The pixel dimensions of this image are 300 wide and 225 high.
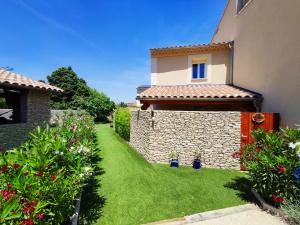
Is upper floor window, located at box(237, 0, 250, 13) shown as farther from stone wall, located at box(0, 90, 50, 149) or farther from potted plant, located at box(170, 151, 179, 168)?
stone wall, located at box(0, 90, 50, 149)

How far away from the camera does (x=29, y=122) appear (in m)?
14.1

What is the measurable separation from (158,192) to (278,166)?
440 cm

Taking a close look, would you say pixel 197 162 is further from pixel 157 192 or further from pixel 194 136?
pixel 157 192

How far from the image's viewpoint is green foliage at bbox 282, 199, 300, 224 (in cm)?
534

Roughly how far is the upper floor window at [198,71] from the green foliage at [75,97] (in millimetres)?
25938

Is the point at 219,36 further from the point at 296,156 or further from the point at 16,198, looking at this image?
the point at 16,198

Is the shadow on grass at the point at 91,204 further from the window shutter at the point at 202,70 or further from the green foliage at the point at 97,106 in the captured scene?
the green foliage at the point at 97,106

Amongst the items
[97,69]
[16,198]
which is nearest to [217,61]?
[16,198]

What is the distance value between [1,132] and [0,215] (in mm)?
11082

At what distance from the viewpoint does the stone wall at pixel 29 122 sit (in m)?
12.1

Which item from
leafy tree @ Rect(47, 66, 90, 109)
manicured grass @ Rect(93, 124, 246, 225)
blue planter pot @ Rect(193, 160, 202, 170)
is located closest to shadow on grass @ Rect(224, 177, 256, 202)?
manicured grass @ Rect(93, 124, 246, 225)

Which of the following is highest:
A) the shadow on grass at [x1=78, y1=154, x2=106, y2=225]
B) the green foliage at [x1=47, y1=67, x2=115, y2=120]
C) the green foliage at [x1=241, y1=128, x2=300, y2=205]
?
the green foliage at [x1=47, y1=67, x2=115, y2=120]

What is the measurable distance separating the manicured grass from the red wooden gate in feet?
7.05

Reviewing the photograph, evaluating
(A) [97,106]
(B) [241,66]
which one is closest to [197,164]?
(B) [241,66]
